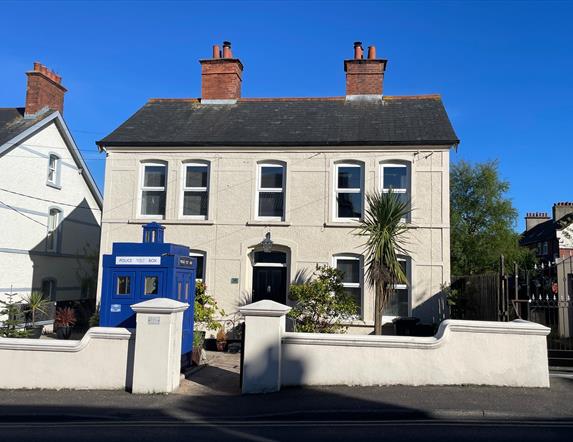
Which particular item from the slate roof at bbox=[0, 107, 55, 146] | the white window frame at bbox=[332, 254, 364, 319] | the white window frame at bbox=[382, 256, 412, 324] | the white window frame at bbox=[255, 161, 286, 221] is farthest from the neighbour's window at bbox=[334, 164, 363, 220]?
the slate roof at bbox=[0, 107, 55, 146]

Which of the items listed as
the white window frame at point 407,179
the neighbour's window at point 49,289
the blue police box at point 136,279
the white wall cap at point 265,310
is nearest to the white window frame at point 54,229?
the neighbour's window at point 49,289

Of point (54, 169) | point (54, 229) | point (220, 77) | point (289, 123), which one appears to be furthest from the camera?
point (54, 169)

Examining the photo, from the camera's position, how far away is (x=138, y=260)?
11188 mm

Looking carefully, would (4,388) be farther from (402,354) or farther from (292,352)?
(402,354)

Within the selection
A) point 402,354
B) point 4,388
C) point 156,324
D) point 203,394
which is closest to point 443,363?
point 402,354

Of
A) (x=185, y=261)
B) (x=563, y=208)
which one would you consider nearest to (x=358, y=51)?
(x=185, y=261)

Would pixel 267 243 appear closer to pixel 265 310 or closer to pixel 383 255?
pixel 383 255

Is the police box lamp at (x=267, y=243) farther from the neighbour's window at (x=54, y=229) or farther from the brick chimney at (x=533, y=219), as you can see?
the brick chimney at (x=533, y=219)

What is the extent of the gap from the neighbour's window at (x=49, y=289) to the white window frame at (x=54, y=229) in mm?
1187

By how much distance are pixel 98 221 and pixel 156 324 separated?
16.8 meters

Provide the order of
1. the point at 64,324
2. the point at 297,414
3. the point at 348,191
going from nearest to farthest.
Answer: the point at 297,414 → the point at 64,324 → the point at 348,191

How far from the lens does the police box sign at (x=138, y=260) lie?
1105cm

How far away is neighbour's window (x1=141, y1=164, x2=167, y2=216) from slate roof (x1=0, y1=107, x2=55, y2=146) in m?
5.52

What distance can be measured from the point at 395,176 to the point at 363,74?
4.27 m
